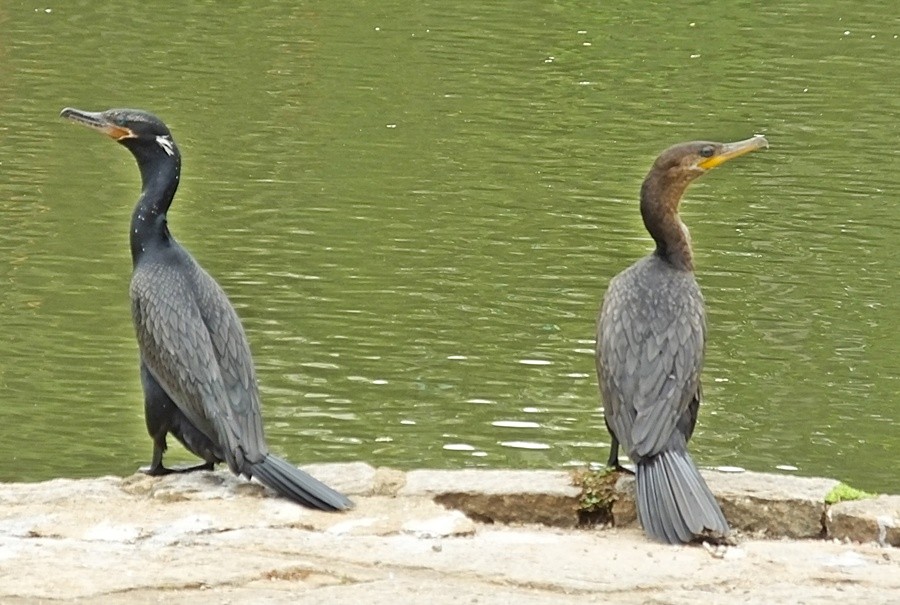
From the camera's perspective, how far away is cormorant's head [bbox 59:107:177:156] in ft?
22.0

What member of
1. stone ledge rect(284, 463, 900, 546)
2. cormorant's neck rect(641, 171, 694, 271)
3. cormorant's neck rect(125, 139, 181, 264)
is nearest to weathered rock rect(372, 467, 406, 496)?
stone ledge rect(284, 463, 900, 546)

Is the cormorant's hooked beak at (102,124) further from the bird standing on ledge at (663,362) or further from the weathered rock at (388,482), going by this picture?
the bird standing on ledge at (663,362)

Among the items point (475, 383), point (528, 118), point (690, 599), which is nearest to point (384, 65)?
point (528, 118)

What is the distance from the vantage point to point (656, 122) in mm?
15477

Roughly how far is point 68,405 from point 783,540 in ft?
13.1

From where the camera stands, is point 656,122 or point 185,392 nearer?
point 185,392

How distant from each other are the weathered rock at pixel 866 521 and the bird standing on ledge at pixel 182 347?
5.11 ft

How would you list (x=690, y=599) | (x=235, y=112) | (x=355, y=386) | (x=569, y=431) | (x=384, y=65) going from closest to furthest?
1. (x=690, y=599)
2. (x=569, y=431)
3. (x=355, y=386)
4. (x=235, y=112)
5. (x=384, y=65)

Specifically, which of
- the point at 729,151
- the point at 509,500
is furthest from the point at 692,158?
the point at 509,500

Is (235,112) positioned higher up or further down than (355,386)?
higher up

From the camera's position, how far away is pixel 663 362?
20.5ft

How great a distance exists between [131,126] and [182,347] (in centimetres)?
92

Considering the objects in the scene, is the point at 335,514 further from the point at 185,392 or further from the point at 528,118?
the point at 528,118

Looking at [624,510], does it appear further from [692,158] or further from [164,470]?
[164,470]
